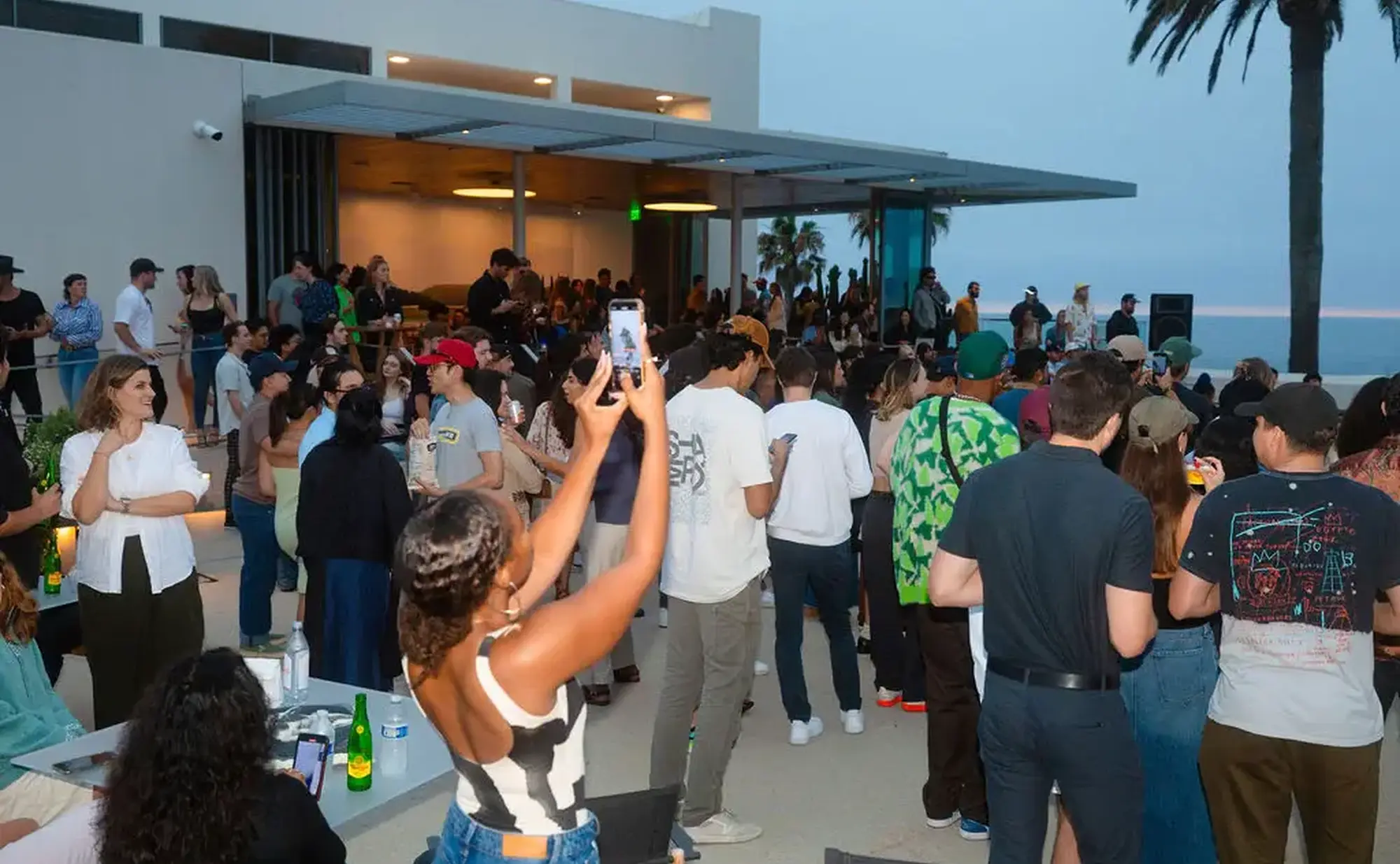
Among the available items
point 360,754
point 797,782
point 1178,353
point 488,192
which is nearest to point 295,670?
point 360,754

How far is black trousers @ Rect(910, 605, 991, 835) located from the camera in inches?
184

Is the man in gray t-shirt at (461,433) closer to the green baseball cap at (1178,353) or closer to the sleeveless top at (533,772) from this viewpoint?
the sleeveless top at (533,772)

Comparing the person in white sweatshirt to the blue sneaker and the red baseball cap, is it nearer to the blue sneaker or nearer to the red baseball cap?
the blue sneaker

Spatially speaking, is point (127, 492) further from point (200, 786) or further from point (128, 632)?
point (200, 786)

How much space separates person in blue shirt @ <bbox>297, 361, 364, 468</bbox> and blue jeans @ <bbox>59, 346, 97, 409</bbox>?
650 centimetres

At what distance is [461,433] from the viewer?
595 centimetres

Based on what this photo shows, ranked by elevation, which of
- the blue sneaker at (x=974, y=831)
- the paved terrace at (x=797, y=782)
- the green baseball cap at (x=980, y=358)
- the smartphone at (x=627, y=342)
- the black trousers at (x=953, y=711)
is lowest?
the paved terrace at (x=797, y=782)

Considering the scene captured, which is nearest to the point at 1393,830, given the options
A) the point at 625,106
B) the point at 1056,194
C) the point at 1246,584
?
the point at 1246,584

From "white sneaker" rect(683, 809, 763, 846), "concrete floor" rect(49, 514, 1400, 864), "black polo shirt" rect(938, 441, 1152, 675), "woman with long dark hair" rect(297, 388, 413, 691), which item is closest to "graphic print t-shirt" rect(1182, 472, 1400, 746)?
"black polo shirt" rect(938, 441, 1152, 675)

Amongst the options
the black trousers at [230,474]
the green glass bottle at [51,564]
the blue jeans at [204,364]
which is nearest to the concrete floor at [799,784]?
the green glass bottle at [51,564]

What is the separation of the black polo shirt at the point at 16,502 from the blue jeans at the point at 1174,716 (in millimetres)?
4115

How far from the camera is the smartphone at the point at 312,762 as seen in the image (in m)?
3.44

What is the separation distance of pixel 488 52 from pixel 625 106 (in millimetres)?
3861

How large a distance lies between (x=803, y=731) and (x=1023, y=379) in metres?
2.26
